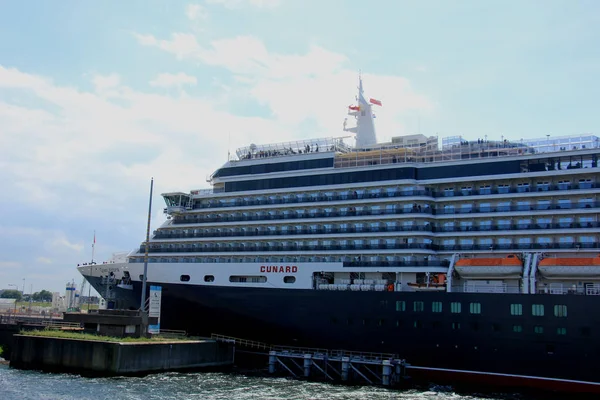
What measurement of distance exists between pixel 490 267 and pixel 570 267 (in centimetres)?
409

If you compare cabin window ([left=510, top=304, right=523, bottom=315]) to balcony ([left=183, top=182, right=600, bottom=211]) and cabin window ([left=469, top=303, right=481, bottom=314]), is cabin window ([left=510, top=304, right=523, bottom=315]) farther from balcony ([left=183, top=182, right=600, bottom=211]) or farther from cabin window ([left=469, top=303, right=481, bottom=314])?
balcony ([left=183, top=182, right=600, bottom=211])

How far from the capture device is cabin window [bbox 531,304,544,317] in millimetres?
31806

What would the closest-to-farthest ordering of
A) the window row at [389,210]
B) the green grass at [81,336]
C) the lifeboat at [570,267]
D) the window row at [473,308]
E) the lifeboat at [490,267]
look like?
the window row at [473,308] < the lifeboat at [570,267] < the lifeboat at [490,267] < the window row at [389,210] < the green grass at [81,336]

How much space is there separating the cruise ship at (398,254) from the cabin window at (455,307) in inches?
→ 4.5

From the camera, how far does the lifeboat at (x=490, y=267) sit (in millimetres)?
33969

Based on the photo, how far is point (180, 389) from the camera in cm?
3123

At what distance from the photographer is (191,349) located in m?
38.7

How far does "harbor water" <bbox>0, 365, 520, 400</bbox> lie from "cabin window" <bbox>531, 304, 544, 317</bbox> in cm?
463

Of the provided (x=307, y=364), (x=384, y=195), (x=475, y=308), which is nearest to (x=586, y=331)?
(x=475, y=308)

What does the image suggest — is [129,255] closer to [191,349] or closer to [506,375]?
[191,349]

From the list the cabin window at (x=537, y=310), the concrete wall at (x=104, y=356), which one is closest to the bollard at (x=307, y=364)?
the concrete wall at (x=104, y=356)

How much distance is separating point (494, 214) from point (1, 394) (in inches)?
1084

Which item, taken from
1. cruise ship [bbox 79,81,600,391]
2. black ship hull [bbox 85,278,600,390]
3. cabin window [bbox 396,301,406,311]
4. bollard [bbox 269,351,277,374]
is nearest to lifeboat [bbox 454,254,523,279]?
cruise ship [bbox 79,81,600,391]

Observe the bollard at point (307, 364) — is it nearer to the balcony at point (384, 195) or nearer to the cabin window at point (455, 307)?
the cabin window at point (455, 307)
